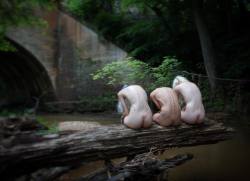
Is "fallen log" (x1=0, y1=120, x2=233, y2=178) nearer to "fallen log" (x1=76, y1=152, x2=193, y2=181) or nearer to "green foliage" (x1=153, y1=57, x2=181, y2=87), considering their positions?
"fallen log" (x1=76, y1=152, x2=193, y2=181)

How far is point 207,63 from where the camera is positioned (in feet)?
40.7

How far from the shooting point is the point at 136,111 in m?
4.99

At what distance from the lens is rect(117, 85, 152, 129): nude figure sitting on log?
4.96 meters

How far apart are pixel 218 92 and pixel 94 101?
202 inches

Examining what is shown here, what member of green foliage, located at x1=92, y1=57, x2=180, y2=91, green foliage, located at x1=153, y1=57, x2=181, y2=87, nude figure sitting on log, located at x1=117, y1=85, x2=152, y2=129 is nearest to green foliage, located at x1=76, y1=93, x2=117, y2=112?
green foliage, located at x1=92, y1=57, x2=180, y2=91

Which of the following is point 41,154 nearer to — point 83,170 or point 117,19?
point 83,170

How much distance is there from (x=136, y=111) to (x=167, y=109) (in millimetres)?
385

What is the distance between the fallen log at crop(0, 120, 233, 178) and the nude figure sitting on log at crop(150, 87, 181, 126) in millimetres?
85

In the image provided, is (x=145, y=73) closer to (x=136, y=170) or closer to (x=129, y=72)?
(x=129, y=72)

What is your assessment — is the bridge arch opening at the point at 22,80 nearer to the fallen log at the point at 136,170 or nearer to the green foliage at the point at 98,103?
the green foliage at the point at 98,103

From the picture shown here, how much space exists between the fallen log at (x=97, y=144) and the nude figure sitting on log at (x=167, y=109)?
8 cm

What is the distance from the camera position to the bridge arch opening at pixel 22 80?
1551 centimetres

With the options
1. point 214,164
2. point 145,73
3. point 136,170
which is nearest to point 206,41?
point 145,73

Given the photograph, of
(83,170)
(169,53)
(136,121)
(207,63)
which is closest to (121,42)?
(169,53)
